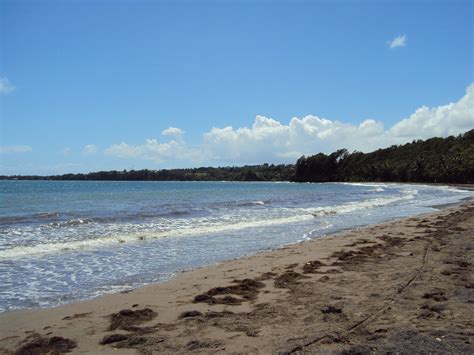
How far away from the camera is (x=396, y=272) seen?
8523 mm

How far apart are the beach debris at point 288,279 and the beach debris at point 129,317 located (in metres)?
2.57

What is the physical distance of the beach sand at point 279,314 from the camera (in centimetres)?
492

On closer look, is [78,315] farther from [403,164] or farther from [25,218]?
[403,164]

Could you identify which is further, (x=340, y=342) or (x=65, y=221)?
Answer: (x=65, y=221)

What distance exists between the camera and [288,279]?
27.9ft

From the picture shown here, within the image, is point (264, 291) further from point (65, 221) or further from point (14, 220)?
point (14, 220)

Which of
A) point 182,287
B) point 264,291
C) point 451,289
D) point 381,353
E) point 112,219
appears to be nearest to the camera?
point 381,353

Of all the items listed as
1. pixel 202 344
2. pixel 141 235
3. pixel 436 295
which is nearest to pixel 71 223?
pixel 141 235

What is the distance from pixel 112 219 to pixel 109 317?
16.4 metres

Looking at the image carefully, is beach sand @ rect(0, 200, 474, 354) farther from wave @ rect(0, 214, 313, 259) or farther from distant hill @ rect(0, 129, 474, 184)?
distant hill @ rect(0, 129, 474, 184)

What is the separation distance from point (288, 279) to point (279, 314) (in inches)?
95.7

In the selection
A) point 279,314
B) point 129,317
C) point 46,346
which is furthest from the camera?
point 129,317

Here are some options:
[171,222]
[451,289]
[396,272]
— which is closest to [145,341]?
[451,289]

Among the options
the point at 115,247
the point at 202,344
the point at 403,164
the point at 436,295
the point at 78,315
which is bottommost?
the point at 115,247
